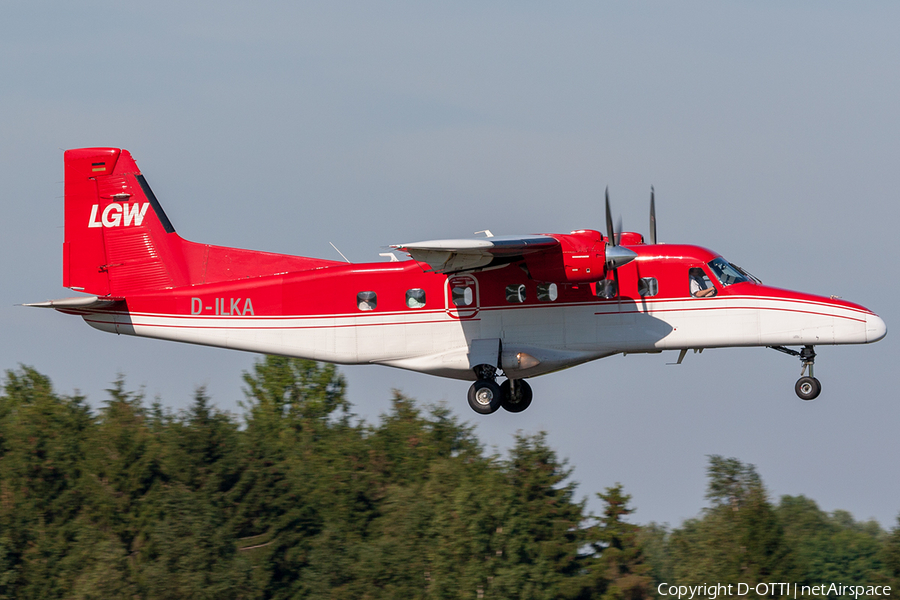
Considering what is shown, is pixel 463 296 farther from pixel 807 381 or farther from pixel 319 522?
pixel 319 522

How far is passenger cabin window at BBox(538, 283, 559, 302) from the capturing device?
60.6 feet

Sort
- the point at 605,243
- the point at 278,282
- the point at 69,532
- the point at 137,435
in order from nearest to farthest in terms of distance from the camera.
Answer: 1. the point at 605,243
2. the point at 278,282
3. the point at 69,532
4. the point at 137,435

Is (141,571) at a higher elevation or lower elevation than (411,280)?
lower

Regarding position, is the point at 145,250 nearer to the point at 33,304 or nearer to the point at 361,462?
the point at 33,304

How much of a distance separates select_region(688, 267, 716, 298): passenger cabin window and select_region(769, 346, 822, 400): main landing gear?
1.52 meters

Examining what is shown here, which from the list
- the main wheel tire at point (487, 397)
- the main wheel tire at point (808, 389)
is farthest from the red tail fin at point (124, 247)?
the main wheel tire at point (808, 389)

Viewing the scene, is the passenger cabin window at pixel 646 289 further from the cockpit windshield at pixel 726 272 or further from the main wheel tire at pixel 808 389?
the main wheel tire at pixel 808 389

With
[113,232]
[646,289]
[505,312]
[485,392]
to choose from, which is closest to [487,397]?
[485,392]

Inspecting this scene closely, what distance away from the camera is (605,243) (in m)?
17.8

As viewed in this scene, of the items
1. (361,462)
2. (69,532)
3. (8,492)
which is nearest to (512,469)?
(361,462)

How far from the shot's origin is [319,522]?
35062mm

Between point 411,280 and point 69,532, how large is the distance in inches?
800

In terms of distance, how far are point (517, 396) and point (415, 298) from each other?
2.51m

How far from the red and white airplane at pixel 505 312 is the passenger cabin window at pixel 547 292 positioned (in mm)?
17
